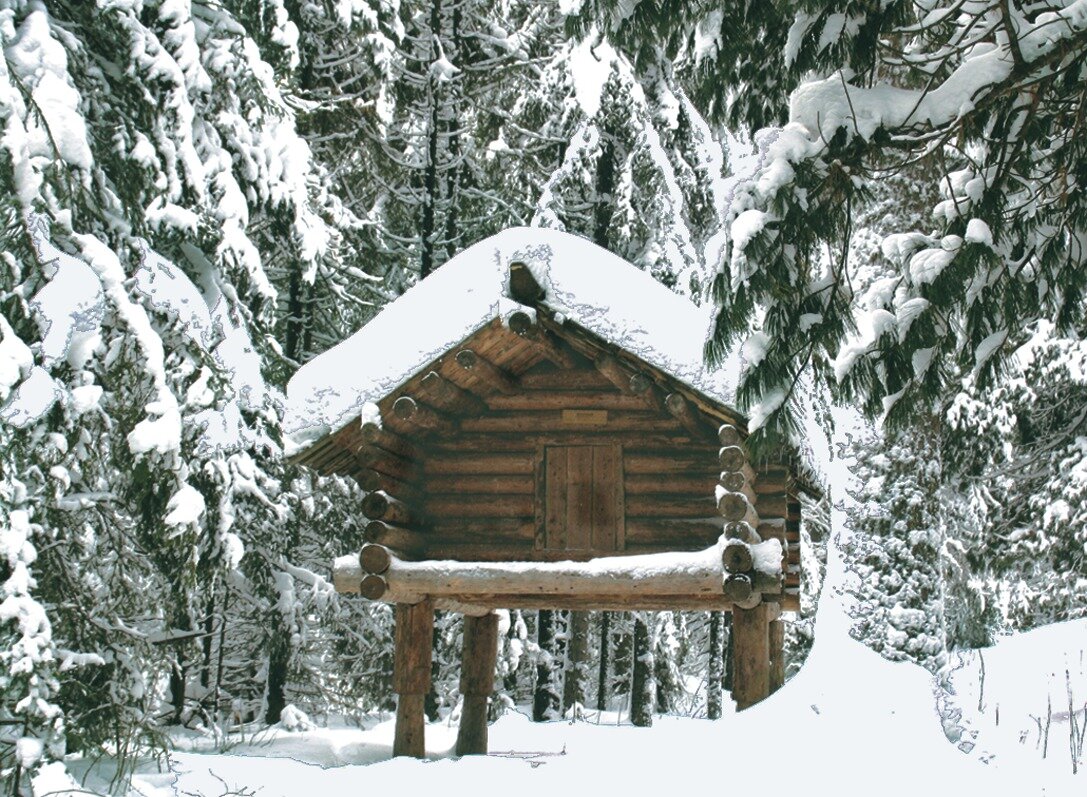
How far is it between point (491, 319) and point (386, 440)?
1.61 meters

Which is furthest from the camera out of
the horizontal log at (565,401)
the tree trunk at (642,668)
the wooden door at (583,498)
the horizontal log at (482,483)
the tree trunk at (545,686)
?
the tree trunk at (642,668)

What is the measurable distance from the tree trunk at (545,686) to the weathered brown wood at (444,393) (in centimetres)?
764

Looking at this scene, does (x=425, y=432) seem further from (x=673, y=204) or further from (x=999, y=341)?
(x=673, y=204)

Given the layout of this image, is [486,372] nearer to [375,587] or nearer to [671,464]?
[671,464]

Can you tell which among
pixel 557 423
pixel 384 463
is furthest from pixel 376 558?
pixel 557 423

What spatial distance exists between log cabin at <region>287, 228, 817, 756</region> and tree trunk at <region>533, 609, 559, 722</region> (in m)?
7.06

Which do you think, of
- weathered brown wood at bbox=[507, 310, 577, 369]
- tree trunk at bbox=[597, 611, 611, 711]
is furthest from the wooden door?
tree trunk at bbox=[597, 611, 611, 711]

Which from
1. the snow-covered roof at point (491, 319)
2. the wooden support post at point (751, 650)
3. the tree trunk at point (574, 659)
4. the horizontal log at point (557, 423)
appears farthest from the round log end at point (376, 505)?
the tree trunk at point (574, 659)

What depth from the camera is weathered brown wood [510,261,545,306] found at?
1138 cm

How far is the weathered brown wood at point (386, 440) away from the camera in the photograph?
1154cm

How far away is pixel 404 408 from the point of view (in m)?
11.6

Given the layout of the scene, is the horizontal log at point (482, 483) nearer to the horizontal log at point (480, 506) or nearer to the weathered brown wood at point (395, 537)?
the horizontal log at point (480, 506)

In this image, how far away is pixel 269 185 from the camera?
11.6 metres

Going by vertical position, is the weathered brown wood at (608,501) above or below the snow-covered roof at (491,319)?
below
